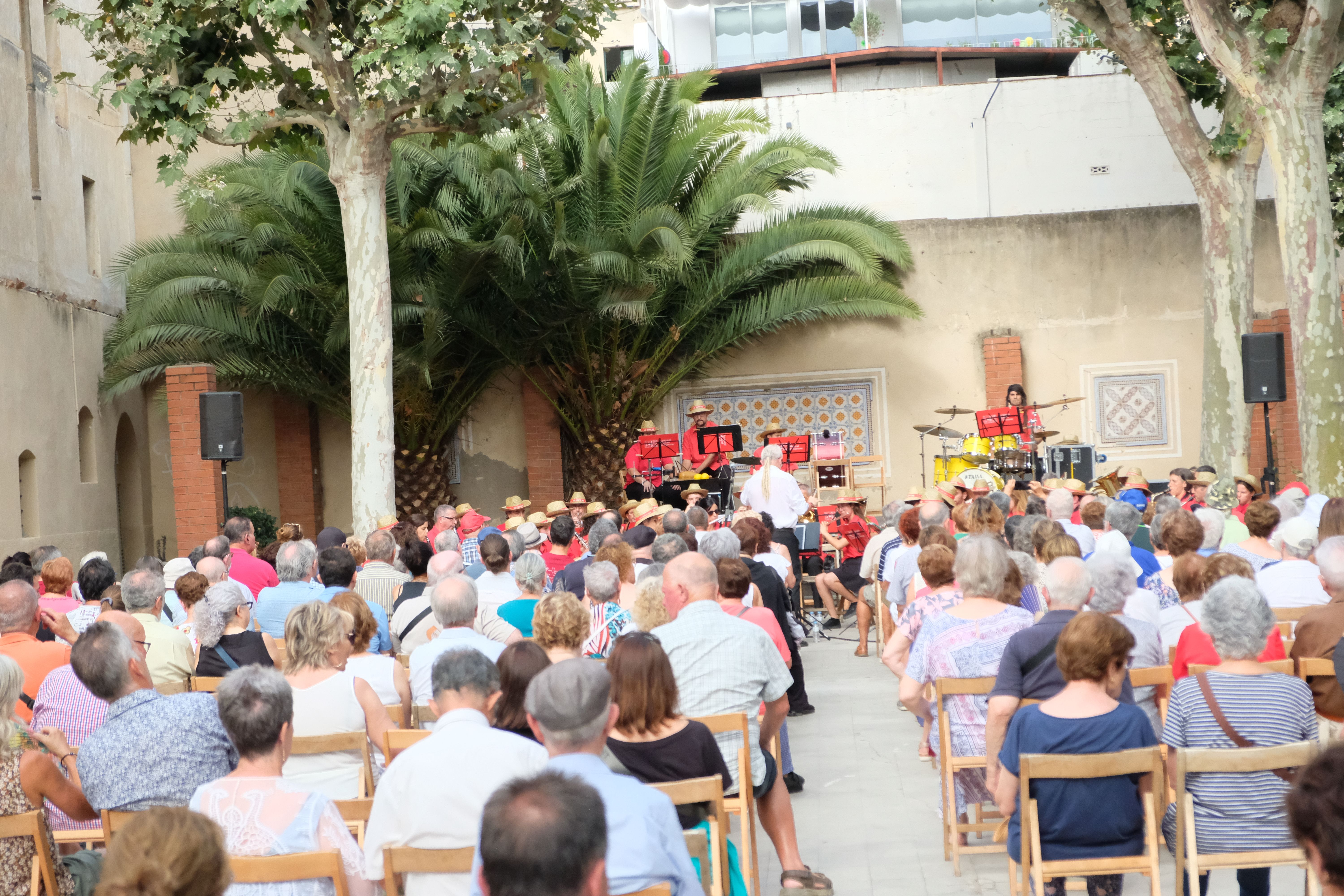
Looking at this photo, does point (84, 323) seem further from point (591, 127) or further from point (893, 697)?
point (893, 697)

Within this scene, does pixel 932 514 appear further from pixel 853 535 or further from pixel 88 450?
pixel 88 450

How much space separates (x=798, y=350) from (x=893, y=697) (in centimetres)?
1019

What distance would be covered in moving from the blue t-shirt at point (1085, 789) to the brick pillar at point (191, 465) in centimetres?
1468

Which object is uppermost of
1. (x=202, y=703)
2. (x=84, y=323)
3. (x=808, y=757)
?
(x=84, y=323)

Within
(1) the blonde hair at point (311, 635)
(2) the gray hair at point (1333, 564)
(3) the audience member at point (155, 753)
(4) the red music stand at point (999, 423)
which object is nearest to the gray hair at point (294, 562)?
(1) the blonde hair at point (311, 635)

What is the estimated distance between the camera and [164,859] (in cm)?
235

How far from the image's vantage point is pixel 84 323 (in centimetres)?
1803

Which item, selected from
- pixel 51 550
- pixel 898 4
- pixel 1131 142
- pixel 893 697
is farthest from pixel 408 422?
pixel 898 4

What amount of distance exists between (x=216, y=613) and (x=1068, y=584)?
3871 millimetres

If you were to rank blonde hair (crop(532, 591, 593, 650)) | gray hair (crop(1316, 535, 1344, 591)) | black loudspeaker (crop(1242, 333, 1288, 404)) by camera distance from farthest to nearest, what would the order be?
black loudspeaker (crop(1242, 333, 1288, 404)) < gray hair (crop(1316, 535, 1344, 591)) < blonde hair (crop(532, 591, 593, 650))

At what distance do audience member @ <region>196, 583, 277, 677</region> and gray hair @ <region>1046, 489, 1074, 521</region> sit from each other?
5.54 m

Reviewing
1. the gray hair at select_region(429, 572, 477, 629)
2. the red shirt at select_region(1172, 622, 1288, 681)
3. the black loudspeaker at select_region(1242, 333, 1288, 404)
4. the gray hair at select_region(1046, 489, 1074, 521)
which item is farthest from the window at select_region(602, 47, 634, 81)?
the red shirt at select_region(1172, 622, 1288, 681)

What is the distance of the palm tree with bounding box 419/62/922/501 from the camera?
1717cm

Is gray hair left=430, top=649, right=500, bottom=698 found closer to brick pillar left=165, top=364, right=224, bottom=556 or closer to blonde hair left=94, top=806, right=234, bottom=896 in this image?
blonde hair left=94, top=806, right=234, bottom=896
